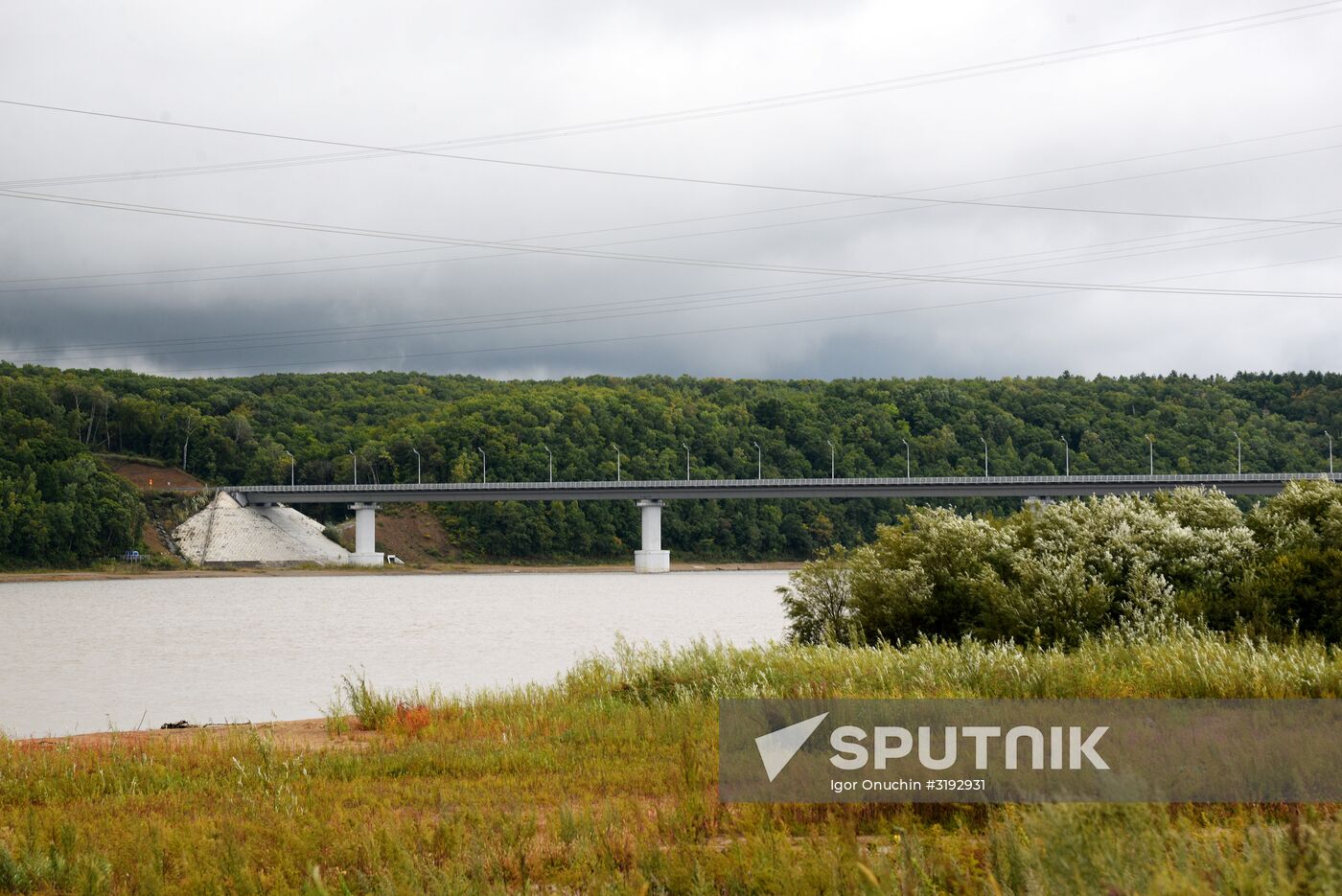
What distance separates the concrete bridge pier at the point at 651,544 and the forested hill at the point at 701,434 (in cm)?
1751

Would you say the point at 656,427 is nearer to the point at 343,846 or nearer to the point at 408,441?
the point at 408,441

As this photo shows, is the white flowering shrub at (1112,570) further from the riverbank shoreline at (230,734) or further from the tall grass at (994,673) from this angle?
the riverbank shoreline at (230,734)

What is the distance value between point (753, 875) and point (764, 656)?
1236 centimetres

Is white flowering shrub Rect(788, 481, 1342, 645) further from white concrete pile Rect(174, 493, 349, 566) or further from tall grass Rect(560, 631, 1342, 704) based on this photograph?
white concrete pile Rect(174, 493, 349, 566)

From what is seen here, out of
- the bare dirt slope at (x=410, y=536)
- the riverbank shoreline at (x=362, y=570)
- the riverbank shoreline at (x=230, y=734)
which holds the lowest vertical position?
the riverbank shoreline at (x=362, y=570)

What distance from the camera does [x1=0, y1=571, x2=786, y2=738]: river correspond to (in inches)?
1181

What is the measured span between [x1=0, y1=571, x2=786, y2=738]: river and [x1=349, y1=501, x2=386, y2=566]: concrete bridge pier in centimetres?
2388

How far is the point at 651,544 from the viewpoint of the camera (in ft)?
426

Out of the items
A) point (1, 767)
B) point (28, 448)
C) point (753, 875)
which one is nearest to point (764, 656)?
point (1, 767)

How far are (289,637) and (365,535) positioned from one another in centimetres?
8245

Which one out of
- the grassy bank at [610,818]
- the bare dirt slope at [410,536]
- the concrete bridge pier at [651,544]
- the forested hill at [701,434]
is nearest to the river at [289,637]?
the grassy bank at [610,818]

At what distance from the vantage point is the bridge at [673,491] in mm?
115250

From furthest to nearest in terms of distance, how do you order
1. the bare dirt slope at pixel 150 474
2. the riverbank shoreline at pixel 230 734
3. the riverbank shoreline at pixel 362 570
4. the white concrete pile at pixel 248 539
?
the bare dirt slope at pixel 150 474
the white concrete pile at pixel 248 539
the riverbank shoreline at pixel 362 570
the riverbank shoreline at pixel 230 734

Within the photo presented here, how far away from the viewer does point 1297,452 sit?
14575cm
